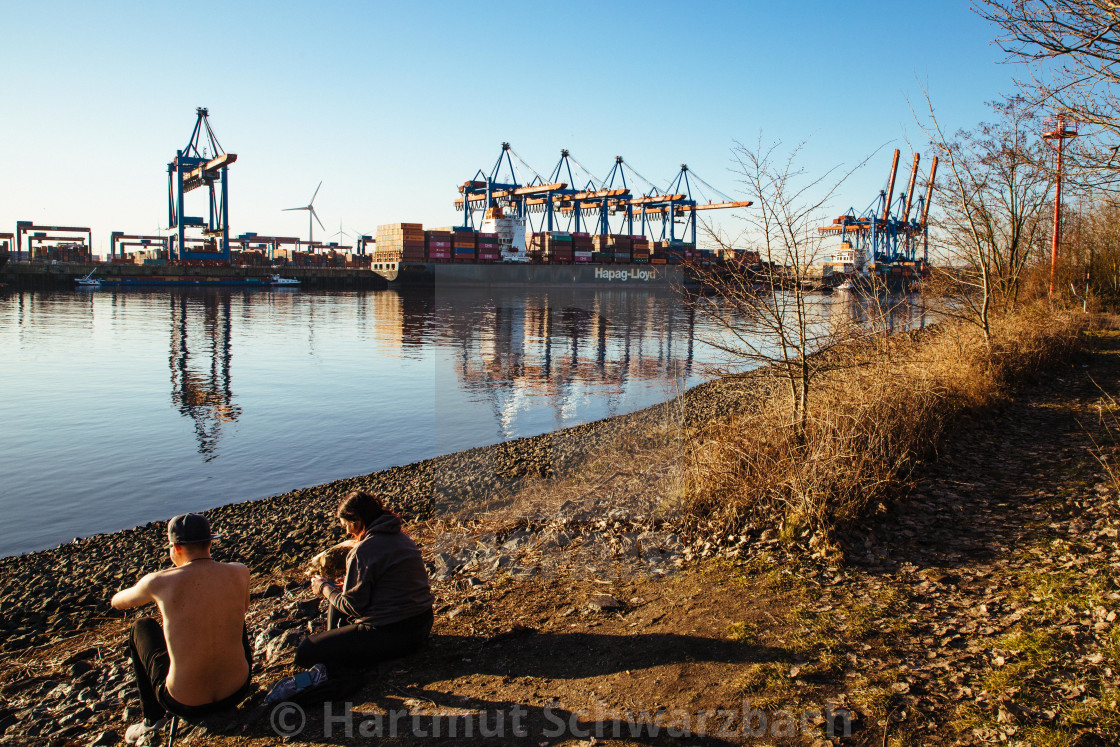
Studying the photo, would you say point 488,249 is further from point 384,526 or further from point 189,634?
point 189,634

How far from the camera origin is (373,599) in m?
4.18

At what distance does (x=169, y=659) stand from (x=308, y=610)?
153 cm

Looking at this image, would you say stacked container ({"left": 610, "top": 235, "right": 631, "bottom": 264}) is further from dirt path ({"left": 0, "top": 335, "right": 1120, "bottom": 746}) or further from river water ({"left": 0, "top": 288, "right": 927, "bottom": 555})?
dirt path ({"left": 0, "top": 335, "right": 1120, "bottom": 746})

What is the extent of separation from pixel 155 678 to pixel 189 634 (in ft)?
1.28

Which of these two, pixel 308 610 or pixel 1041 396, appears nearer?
pixel 308 610

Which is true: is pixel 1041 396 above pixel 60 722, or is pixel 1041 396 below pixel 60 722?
above

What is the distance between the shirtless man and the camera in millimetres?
3576

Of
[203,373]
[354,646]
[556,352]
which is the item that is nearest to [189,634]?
[354,646]

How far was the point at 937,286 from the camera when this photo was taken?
45.1 ft

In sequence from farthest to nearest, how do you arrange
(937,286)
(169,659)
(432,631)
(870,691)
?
(937,286)
(432,631)
(169,659)
(870,691)

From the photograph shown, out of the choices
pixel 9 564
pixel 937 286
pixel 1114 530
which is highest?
pixel 937 286

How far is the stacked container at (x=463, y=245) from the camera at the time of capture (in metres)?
81.4

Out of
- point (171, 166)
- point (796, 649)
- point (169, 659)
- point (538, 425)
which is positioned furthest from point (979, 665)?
point (171, 166)

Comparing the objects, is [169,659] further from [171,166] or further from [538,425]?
[171,166]
